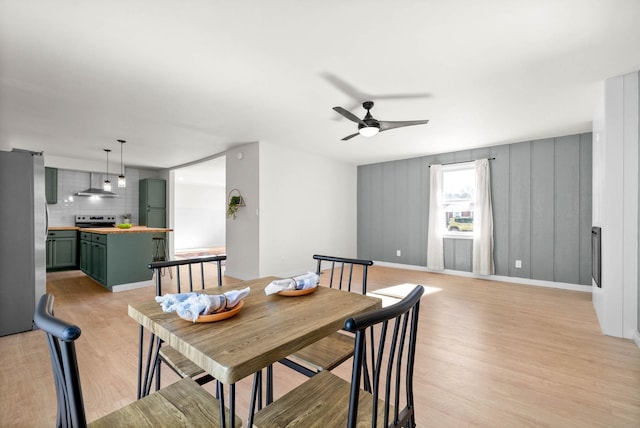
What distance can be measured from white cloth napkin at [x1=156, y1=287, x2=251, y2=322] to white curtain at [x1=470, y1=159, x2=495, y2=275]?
17.2ft

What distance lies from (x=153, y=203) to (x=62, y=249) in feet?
6.82

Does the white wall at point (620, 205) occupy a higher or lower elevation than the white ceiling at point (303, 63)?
lower

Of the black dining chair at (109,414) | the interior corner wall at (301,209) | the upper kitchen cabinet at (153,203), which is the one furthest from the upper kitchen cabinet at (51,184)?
the black dining chair at (109,414)

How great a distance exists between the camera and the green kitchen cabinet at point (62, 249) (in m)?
5.82

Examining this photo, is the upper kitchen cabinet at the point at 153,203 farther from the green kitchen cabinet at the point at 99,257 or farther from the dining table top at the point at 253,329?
the dining table top at the point at 253,329

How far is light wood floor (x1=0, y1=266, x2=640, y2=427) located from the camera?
172 cm

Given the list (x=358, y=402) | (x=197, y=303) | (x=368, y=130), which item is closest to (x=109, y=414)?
(x=197, y=303)

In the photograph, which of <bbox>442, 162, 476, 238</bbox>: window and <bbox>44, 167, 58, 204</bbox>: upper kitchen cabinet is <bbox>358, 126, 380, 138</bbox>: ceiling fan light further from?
<bbox>44, 167, 58, 204</bbox>: upper kitchen cabinet

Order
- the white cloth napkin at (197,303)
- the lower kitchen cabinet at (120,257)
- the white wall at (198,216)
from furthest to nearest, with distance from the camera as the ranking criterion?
the white wall at (198,216) < the lower kitchen cabinet at (120,257) < the white cloth napkin at (197,303)

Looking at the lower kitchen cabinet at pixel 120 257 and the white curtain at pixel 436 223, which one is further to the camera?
the white curtain at pixel 436 223

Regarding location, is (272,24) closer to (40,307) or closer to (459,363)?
(40,307)

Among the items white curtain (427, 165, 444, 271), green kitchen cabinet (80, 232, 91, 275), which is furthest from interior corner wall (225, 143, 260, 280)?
white curtain (427, 165, 444, 271)

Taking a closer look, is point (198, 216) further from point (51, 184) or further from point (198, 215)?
point (51, 184)

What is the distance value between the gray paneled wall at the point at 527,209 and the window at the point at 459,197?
0.19 meters
